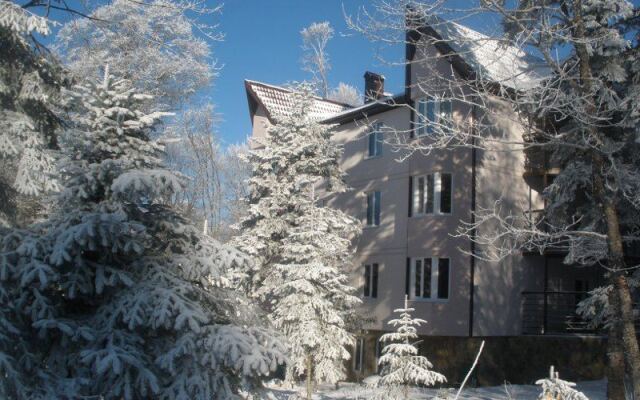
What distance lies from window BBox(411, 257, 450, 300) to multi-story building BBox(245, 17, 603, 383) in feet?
0.11

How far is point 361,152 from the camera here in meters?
24.2

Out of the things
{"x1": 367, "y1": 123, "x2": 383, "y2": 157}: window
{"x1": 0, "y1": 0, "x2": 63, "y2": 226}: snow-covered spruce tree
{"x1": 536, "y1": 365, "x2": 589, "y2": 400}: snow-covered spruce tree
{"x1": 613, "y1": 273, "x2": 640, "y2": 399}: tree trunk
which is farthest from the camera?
{"x1": 367, "y1": 123, "x2": 383, "y2": 157}: window

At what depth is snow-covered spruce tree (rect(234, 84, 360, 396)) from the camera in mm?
16672

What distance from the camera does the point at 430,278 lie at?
2003 centimetres

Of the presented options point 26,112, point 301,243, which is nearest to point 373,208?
point 301,243

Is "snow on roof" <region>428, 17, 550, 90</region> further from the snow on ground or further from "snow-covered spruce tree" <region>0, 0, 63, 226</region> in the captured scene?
the snow on ground

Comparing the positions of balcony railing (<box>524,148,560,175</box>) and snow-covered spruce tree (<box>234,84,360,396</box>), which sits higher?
balcony railing (<box>524,148,560,175</box>)

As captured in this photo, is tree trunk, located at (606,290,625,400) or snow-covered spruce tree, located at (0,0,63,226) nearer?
snow-covered spruce tree, located at (0,0,63,226)

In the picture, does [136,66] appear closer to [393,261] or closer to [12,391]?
[393,261]

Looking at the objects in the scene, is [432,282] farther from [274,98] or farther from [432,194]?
[274,98]

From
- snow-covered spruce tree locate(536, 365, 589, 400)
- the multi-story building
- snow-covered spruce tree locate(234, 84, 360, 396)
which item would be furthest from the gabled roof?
snow-covered spruce tree locate(536, 365, 589, 400)

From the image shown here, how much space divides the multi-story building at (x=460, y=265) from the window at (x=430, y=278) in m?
0.03

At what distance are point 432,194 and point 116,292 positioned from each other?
15249 mm

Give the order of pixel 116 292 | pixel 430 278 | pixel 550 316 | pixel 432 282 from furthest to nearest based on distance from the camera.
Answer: pixel 550 316 < pixel 430 278 < pixel 432 282 < pixel 116 292
